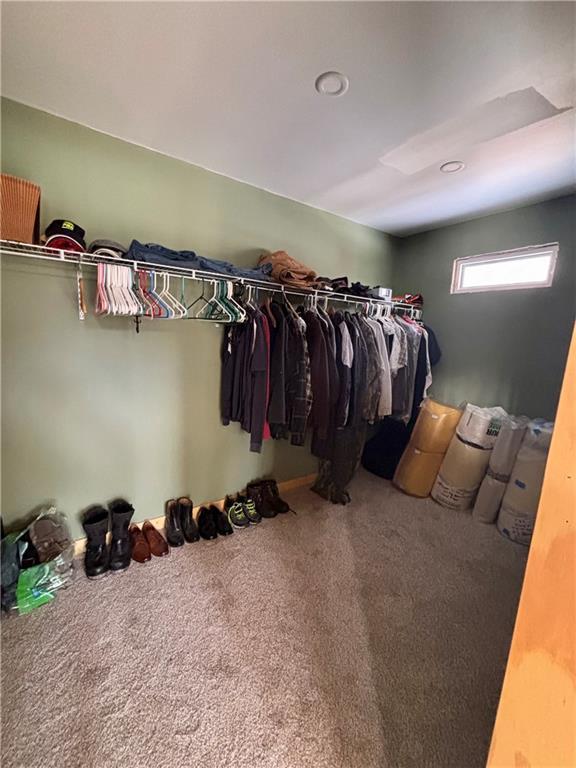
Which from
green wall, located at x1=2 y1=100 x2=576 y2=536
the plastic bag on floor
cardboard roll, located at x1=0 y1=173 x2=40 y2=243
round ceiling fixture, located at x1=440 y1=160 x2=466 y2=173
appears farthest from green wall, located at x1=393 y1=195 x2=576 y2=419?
the plastic bag on floor

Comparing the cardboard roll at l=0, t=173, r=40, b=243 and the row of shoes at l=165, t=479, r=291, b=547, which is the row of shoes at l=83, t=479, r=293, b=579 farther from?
the cardboard roll at l=0, t=173, r=40, b=243

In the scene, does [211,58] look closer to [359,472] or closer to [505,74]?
[505,74]

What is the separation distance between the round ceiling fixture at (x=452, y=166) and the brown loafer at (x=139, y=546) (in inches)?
115

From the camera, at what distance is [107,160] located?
163 centimetres

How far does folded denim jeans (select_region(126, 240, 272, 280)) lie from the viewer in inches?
61.8

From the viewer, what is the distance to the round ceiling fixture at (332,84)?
3.97 ft

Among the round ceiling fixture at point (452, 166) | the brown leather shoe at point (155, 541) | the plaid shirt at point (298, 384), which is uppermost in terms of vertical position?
the round ceiling fixture at point (452, 166)

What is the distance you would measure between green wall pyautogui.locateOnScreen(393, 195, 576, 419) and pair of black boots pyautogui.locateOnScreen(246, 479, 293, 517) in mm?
1832

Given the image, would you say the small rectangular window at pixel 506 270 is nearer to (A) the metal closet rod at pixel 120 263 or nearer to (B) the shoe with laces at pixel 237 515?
(A) the metal closet rod at pixel 120 263

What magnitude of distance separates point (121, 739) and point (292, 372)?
1681 millimetres

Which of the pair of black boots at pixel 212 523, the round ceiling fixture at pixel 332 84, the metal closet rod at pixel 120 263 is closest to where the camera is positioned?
the round ceiling fixture at pixel 332 84

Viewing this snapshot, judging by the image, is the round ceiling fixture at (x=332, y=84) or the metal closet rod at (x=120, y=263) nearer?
the round ceiling fixture at (x=332, y=84)

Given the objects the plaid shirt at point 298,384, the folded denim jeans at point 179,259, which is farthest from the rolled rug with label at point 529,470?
the folded denim jeans at point 179,259

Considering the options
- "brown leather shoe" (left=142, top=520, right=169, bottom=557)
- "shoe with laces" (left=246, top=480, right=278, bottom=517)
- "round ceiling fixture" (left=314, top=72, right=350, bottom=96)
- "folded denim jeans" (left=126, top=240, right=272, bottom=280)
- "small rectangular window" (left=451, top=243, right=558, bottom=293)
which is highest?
"round ceiling fixture" (left=314, top=72, right=350, bottom=96)
